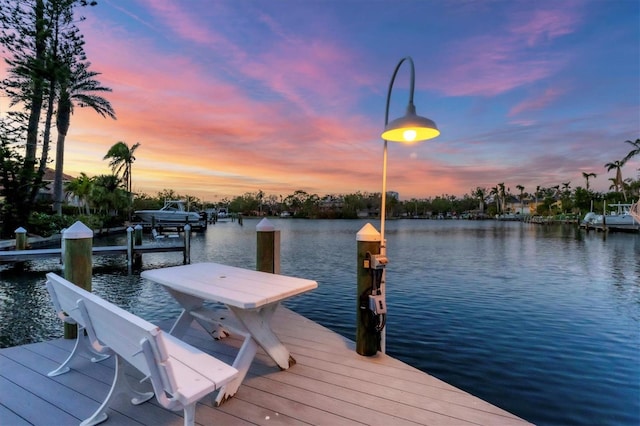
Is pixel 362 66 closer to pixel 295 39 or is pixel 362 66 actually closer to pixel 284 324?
pixel 295 39

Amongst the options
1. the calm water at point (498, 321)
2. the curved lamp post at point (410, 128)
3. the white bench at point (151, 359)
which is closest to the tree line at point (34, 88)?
the calm water at point (498, 321)

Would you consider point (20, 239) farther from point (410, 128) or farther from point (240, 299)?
point (410, 128)

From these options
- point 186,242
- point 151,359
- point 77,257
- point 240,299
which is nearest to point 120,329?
point 151,359

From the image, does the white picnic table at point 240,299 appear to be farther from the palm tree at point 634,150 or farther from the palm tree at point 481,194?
the palm tree at point 481,194

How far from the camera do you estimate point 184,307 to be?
321 centimetres

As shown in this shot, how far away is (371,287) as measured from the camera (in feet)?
10.4

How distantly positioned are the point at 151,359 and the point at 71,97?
24.2m

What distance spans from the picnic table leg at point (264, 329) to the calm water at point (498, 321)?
2.43 meters

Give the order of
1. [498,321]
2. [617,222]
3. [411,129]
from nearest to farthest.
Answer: [411,129] < [498,321] < [617,222]

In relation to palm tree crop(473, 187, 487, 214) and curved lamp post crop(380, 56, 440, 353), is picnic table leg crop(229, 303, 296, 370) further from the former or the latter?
palm tree crop(473, 187, 487, 214)

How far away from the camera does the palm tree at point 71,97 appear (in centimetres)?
1920

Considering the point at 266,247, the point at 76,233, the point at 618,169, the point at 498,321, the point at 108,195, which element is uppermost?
the point at 618,169

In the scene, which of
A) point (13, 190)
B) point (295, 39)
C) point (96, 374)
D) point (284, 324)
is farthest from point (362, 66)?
point (13, 190)

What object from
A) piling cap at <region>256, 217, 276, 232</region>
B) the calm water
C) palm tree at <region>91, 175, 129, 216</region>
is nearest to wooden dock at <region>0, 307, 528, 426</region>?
the calm water
